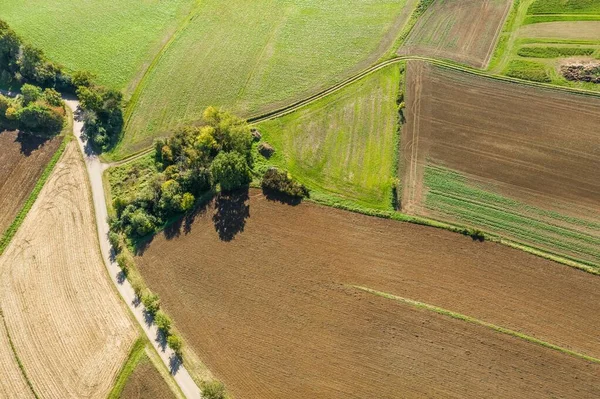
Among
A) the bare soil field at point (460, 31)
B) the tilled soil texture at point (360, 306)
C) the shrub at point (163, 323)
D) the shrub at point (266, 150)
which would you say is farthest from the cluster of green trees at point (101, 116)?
the bare soil field at point (460, 31)

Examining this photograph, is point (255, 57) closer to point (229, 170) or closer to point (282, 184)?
point (229, 170)

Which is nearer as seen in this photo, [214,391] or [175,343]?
[214,391]

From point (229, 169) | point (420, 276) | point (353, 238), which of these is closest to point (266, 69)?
point (229, 169)

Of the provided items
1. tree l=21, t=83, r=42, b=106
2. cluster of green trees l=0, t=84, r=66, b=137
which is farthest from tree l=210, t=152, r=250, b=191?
tree l=21, t=83, r=42, b=106

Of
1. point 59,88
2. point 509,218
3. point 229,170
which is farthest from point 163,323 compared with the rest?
point 59,88

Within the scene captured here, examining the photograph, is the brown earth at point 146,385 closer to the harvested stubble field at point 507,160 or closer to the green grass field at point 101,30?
the harvested stubble field at point 507,160

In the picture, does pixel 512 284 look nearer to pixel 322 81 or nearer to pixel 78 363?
pixel 322 81
